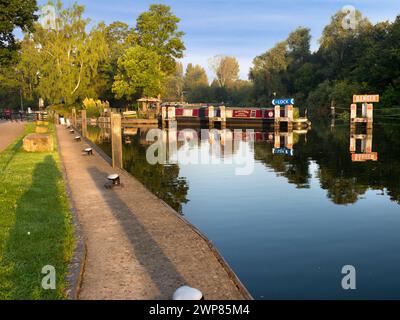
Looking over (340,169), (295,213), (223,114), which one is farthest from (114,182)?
(223,114)

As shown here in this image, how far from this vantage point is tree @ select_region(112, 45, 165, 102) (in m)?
67.2

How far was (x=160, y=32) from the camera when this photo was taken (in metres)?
74.4

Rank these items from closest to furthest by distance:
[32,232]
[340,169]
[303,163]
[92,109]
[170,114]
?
[32,232], [340,169], [303,163], [170,114], [92,109]

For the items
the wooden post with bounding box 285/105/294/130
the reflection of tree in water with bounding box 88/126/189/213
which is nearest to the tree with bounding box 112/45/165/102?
the wooden post with bounding box 285/105/294/130

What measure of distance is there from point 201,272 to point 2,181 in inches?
352

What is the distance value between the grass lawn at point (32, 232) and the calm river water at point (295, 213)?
306 cm

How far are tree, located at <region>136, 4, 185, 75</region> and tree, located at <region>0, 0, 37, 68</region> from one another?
Answer: 4664 cm

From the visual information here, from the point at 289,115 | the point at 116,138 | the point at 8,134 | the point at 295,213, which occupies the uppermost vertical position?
the point at 289,115

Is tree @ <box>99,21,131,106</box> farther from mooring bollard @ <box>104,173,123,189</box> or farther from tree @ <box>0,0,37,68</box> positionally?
mooring bollard @ <box>104,173,123,189</box>

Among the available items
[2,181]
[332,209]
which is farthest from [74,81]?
Result: [332,209]

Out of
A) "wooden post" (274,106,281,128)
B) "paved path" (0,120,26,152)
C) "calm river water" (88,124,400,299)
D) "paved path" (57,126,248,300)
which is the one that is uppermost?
"wooden post" (274,106,281,128)

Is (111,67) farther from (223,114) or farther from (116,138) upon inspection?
(116,138)

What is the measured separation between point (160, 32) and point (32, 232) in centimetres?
7066

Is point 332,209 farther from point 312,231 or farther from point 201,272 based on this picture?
point 201,272
